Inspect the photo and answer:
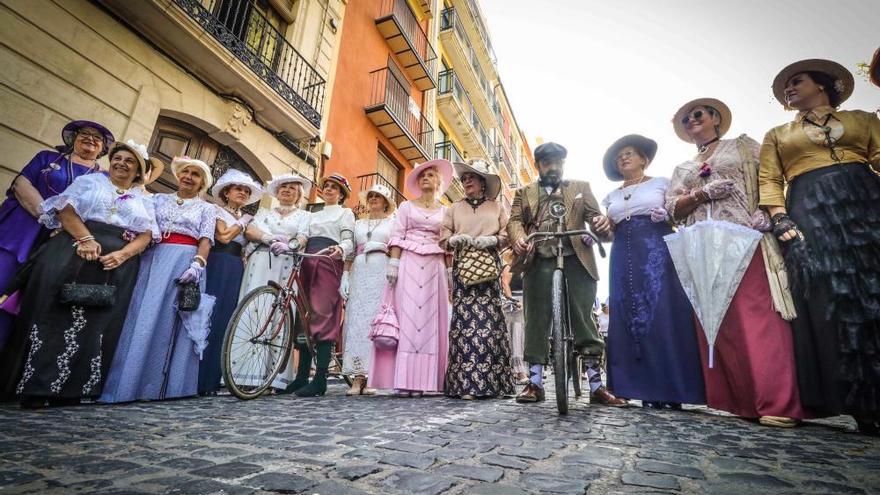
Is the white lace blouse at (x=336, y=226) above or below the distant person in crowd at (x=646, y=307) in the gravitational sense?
above

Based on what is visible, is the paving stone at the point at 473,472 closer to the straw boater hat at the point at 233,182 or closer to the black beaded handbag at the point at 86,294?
the black beaded handbag at the point at 86,294

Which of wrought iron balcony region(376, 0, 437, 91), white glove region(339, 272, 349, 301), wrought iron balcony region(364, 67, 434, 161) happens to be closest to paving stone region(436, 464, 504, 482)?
white glove region(339, 272, 349, 301)

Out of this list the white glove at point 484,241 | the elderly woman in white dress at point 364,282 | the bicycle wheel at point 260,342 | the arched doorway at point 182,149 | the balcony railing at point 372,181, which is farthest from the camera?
Answer: the balcony railing at point 372,181

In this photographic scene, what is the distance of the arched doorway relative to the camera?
6176 millimetres

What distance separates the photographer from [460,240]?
3768mm

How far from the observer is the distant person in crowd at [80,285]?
2576mm

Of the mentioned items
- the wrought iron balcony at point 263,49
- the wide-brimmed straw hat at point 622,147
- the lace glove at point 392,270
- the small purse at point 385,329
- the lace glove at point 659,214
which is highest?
the wrought iron balcony at point 263,49

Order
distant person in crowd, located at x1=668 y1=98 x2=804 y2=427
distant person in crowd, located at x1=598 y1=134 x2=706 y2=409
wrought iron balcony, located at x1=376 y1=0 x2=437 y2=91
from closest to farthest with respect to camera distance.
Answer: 1. distant person in crowd, located at x1=668 y1=98 x2=804 y2=427
2. distant person in crowd, located at x1=598 y1=134 x2=706 y2=409
3. wrought iron balcony, located at x1=376 y1=0 x2=437 y2=91

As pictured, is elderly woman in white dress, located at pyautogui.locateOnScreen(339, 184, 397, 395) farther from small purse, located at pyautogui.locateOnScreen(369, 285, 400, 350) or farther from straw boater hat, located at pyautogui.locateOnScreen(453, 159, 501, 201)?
straw boater hat, located at pyautogui.locateOnScreen(453, 159, 501, 201)

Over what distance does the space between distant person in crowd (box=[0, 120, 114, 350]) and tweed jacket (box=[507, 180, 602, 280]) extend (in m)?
3.70

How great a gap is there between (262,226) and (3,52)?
3.53m

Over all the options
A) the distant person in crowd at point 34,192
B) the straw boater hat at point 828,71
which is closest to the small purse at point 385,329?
the distant person in crowd at point 34,192

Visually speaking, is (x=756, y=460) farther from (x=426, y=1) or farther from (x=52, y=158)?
(x=426, y=1)

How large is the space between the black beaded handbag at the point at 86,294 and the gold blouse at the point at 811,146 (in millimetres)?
4679
